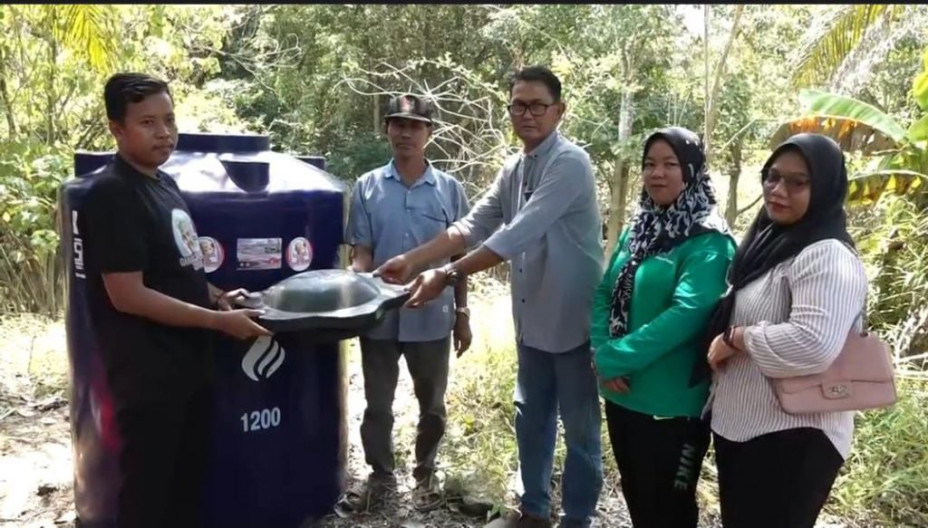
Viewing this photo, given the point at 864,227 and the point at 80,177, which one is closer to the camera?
the point at 80,177

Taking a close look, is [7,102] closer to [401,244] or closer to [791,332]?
[401,244]

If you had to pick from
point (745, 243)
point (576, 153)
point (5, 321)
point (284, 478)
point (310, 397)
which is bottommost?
point (5, 321)

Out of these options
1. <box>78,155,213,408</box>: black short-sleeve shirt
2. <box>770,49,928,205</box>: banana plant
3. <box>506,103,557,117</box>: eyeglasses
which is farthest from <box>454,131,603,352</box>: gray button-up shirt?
<box>770,49,928,205</box>: banana plant

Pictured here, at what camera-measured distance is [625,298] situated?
2.37m

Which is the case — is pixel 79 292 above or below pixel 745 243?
below

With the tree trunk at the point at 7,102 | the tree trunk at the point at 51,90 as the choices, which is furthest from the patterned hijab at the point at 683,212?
the tree trunk at the point at 7,102

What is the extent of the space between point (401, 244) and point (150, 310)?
116 centimetres

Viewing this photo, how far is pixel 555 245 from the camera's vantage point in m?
2.74

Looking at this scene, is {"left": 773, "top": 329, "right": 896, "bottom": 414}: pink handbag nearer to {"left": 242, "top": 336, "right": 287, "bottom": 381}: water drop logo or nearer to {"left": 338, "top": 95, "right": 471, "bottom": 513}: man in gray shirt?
{"left": 338, "top": 95, "right": 471, "bottom": 513}: man in gray shirt

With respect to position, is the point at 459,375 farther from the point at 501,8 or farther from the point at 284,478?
the point at 501,8

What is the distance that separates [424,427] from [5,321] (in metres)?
5.46

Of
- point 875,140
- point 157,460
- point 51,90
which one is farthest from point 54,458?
point 875,140

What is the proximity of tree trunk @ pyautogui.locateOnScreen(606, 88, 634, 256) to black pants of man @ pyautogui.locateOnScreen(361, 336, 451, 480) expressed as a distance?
21.8 ft

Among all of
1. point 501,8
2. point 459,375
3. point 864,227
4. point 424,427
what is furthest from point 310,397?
point 501,8
